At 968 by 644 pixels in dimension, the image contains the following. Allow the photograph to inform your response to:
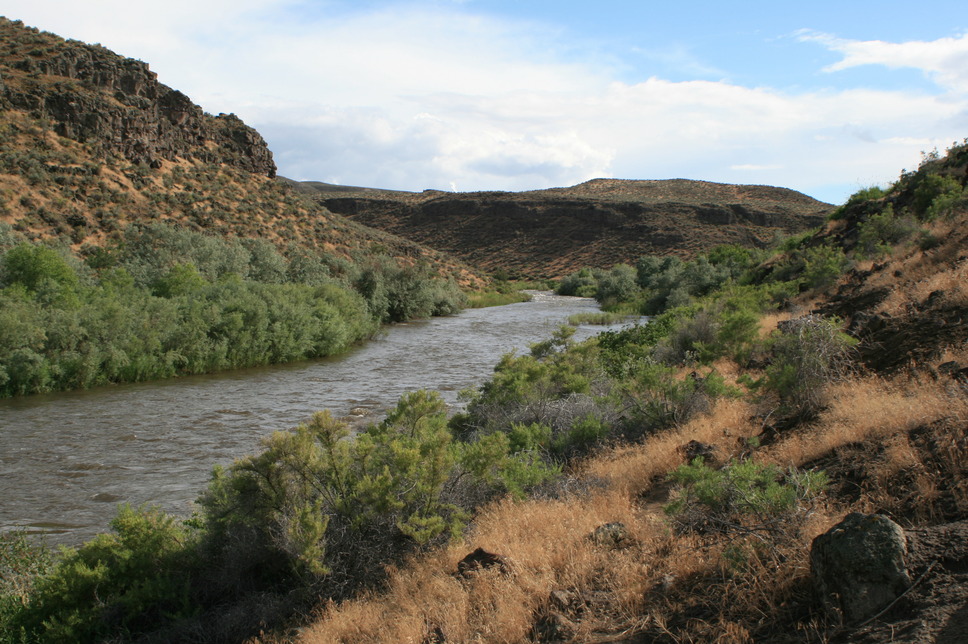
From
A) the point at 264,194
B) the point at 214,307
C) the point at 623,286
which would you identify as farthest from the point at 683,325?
the point at 264,194

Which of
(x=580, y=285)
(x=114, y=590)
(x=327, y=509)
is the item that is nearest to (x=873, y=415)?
(x=327, y=509)

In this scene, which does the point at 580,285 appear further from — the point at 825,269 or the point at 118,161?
the point at 825,269

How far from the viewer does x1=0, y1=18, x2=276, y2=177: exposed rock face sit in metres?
39.5

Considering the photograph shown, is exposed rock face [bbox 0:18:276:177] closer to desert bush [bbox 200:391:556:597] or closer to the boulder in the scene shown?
desert bush [bbox 200:391:556:597]

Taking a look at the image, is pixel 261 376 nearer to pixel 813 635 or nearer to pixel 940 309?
pixel 940 309

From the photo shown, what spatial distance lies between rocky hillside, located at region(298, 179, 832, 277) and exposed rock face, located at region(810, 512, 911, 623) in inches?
3060

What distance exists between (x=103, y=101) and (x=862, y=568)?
49132 mm

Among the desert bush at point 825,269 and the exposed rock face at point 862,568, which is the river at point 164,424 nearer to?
the exposed rock face at point 862,568

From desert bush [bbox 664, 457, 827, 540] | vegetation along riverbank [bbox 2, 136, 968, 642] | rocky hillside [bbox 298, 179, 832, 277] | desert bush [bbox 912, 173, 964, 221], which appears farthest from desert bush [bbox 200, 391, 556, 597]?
rocky hillside [bbox 298, 179, 832, 277]

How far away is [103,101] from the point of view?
41781mm

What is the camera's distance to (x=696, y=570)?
4477 mm

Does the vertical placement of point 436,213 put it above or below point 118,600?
above

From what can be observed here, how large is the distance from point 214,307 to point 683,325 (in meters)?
15.6

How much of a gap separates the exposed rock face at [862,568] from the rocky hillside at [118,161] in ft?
118
